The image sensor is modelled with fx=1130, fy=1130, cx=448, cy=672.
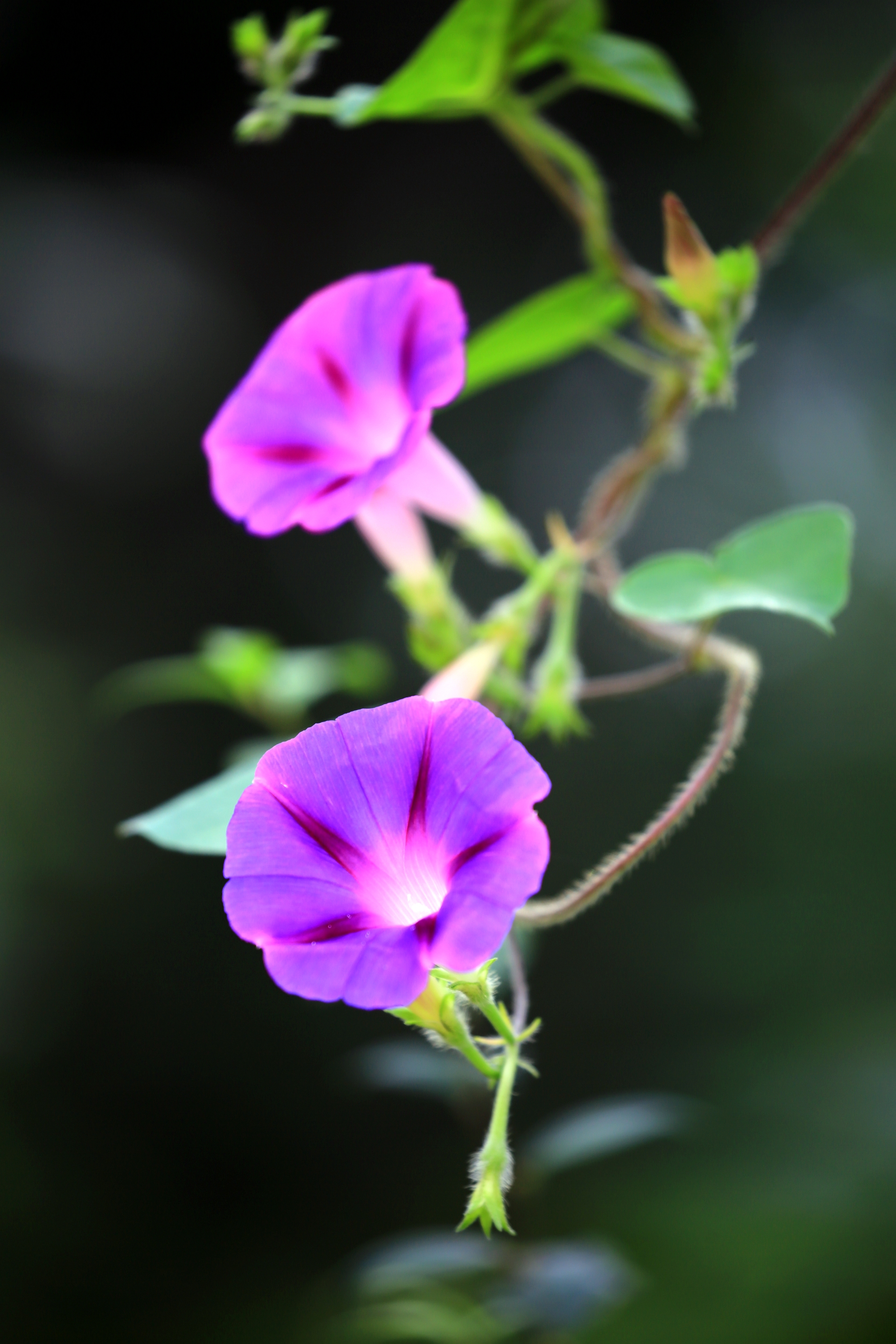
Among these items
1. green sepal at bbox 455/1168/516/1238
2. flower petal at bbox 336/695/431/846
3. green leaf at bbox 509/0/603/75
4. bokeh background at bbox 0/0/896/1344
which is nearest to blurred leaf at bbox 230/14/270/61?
green leaf at bbox 509/0/603/75

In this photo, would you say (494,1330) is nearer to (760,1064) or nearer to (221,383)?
(760,1064)

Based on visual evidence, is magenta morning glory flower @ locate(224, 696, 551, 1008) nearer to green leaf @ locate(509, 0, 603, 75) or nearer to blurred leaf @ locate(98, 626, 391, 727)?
green leaf @ locate(509, 0, 603, 75)

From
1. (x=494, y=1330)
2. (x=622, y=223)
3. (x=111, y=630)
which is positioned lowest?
(x=494, y=1330)

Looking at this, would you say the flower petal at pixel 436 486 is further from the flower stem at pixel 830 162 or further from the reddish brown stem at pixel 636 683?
the flower stem at pixel 830 162

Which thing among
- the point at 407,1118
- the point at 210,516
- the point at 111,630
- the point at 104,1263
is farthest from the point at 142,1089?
the point at 210,516

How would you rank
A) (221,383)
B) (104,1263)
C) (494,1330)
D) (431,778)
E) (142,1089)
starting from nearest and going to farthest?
(431,778) → (494,1330) → (104,1263) → (142,1089) → (221,383)

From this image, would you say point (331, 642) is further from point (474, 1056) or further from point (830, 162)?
point (474, 1056)

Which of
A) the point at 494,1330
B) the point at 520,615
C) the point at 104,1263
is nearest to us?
the point at 520,615
